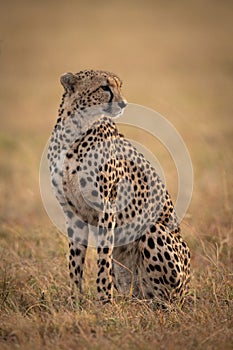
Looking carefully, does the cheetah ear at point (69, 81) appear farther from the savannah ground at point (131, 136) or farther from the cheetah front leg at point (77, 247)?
the savannah ground at point (131, 136)

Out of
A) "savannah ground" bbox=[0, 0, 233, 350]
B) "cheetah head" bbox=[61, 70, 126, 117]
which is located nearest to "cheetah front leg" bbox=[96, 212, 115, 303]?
"savannah ground" bbox=[0, 0, 233, 350]

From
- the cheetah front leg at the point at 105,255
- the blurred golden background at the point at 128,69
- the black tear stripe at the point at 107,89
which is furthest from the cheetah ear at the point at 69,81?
the blurred golden background at the point at 128,69

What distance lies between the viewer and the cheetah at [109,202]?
397cm

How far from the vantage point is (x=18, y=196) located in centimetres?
754

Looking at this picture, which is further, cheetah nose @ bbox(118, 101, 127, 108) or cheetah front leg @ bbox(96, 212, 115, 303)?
cheetah nose @ bbox(118, 101, 127, 108)

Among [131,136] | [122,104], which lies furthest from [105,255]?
[131,136]

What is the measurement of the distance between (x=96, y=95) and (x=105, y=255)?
3.45 feet

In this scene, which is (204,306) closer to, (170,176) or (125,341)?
(125,341)

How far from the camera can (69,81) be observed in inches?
162

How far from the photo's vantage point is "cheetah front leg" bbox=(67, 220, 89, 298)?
412 cm

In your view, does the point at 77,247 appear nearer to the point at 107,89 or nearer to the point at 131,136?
the point at 107,89

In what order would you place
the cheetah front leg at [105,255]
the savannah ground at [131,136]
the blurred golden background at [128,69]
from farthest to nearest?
the blurred golden background at [128,69] < the cheetah front leg at [105,255] < the savannah ground at [131,136]

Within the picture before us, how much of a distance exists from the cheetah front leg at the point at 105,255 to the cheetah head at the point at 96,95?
2.28ft

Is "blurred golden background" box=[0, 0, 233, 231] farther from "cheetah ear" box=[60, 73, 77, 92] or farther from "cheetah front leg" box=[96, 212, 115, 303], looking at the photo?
"cheetah ear" box=[60, 73, 77, 92]
